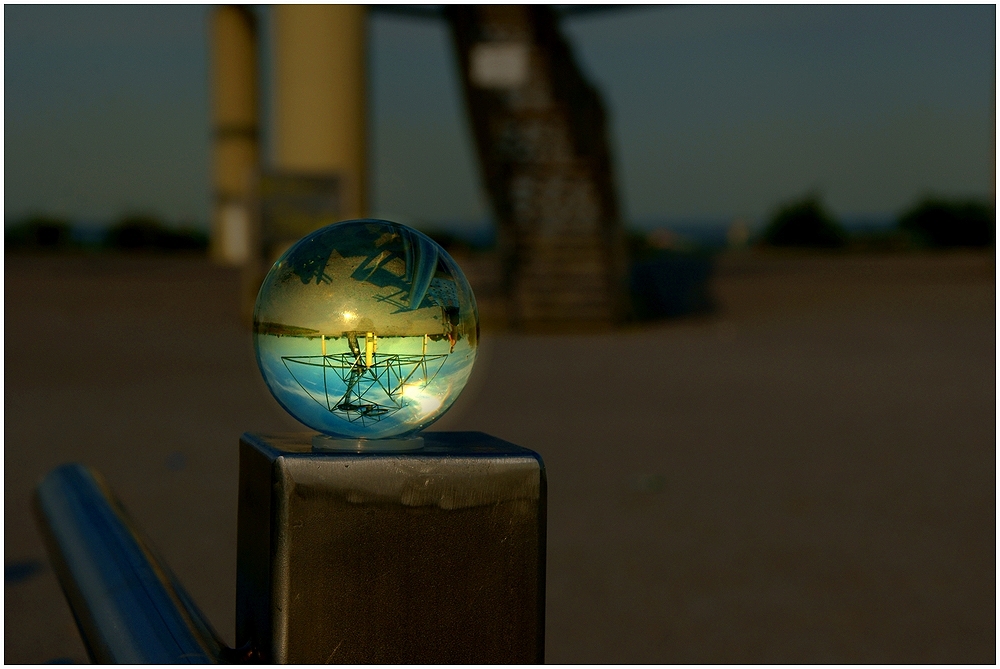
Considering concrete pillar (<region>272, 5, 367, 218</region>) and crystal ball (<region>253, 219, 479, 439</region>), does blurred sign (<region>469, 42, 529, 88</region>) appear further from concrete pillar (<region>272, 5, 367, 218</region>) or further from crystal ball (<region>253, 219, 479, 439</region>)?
crystal ball (<region>253, 219, 479, 439</region>)

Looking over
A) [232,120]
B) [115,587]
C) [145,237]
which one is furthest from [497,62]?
[145,237]

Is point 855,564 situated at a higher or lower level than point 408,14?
lower

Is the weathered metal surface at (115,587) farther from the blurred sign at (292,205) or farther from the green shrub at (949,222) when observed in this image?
the green shrub at (949,222)

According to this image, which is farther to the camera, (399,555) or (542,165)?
(542,165)

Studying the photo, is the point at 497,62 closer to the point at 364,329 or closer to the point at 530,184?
the point at 530,184

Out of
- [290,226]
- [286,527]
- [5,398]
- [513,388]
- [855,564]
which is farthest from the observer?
[290,226]

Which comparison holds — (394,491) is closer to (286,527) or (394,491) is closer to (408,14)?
(286,527)

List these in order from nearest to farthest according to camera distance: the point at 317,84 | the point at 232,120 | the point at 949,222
Answer: the point at 317,84 → the point at 232,120 → the point at 949,222

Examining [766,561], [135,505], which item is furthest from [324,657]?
[135,505]
